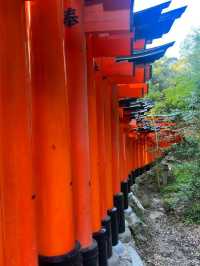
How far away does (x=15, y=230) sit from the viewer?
239cm

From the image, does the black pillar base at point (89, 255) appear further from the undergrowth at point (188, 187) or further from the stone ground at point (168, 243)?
the undergrowth at point (188, 187)

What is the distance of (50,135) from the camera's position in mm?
3100

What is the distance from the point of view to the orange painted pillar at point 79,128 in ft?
13.0

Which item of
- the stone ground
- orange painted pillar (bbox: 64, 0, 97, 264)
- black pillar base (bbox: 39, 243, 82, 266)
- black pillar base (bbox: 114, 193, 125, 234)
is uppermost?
orange painted pillar (bbox: 64, 0, 97, 264)

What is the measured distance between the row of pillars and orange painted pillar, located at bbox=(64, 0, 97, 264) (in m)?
0.01

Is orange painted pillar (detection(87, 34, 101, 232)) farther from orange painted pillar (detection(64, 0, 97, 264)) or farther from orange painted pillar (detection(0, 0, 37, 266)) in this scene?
orange painted pillar (detection(0, 0, 37, 266))

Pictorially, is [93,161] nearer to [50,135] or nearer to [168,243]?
[50,135]

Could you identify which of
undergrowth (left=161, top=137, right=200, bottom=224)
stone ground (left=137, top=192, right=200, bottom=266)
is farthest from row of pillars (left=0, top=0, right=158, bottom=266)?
undergrowth (left=161, top=137, right=200, bottom=224)

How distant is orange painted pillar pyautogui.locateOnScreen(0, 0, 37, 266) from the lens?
2.33 m

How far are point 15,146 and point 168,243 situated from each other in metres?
9.91

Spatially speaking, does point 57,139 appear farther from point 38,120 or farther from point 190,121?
point 190,121

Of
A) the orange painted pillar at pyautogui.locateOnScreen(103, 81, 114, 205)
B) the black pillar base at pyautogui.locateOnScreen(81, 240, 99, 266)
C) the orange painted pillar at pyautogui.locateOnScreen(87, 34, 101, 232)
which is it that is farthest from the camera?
the orange painted pillar at pyautogui.locateOnScreen(103, 81, 114, 205)

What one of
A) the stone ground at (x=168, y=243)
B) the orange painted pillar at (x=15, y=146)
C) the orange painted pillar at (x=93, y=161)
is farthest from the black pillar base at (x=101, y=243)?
the stone ground at (x=168, y=243)

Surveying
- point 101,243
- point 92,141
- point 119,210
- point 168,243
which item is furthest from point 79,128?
point 168,243
